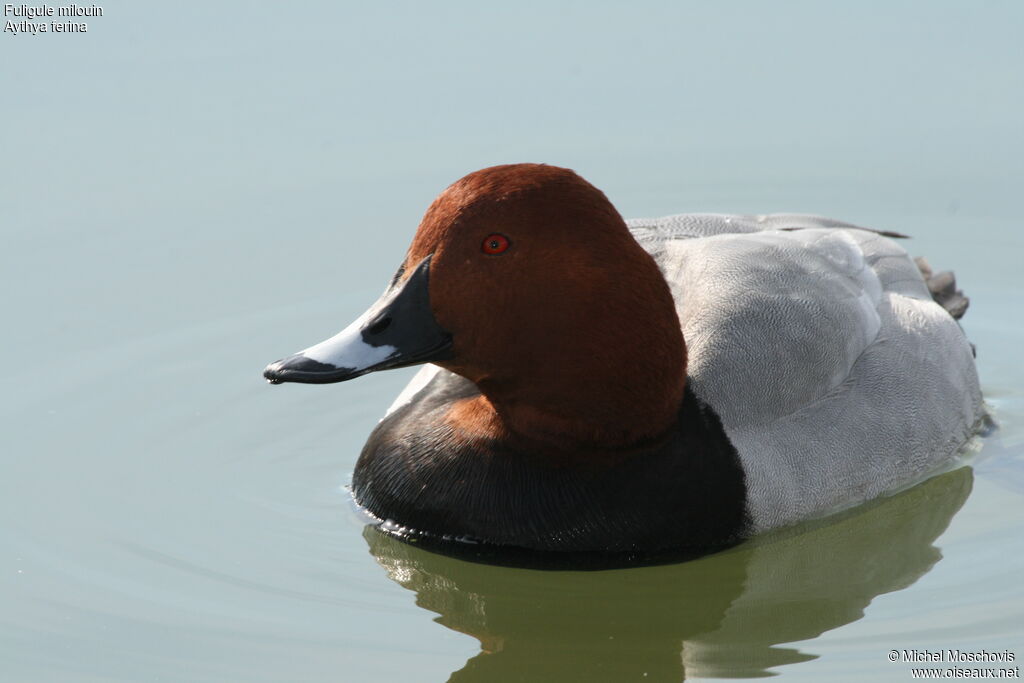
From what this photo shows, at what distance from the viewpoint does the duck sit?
560cm

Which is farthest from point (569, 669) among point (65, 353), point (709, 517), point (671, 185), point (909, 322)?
point (671, 185)

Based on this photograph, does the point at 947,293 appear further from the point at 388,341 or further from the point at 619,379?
the point at 388,341

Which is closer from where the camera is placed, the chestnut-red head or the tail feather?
the chestnut-red head

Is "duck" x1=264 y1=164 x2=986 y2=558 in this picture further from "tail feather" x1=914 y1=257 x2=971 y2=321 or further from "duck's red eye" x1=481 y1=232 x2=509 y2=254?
"tail feather" x1=914 y1=257 x2=971 y2=321

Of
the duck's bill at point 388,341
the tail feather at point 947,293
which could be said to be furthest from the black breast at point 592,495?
the tail feather at point 947,293

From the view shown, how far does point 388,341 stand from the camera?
5.56 metres

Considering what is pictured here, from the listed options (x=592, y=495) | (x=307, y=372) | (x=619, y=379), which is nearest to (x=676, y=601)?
(x=592, y=495)

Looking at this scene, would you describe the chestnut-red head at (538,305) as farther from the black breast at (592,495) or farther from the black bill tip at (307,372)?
the black breast at (592,495)

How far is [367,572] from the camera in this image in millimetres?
6152

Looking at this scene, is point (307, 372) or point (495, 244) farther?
point (495, 244)

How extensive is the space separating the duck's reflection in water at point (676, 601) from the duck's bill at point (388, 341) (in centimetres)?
90

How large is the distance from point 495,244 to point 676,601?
136 centimetres

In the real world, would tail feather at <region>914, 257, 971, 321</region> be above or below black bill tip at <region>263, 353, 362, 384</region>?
below

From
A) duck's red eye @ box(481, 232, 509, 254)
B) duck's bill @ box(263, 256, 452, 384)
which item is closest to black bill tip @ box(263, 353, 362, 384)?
duck's bill @ box(263, 256, 452, 384)
